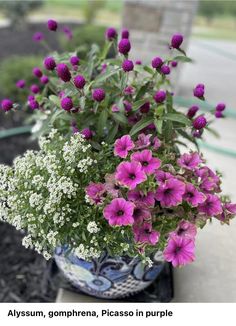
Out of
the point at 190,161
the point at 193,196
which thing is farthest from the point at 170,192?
the point at 190,161

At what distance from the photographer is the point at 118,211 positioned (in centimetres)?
125

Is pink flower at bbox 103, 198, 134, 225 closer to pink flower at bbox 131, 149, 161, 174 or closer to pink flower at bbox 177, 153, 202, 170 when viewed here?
pink flower at bbox 131, 149, 161, 174

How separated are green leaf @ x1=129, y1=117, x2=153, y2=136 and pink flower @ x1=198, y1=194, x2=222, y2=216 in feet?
1.05

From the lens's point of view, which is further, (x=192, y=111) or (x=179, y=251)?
(x=192, y=111)

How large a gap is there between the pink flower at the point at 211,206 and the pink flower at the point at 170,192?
116 mm

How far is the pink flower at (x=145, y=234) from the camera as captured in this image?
4.23 feet

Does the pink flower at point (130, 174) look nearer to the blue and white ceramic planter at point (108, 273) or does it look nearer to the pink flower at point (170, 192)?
the pink flower at point (170, 192)

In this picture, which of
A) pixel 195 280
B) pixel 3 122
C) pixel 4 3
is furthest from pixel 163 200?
pixel 4 3

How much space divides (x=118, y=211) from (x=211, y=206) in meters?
0.32

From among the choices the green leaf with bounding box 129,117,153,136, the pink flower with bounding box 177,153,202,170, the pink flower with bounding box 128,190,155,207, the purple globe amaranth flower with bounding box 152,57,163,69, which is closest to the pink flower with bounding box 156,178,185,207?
the pink flower with bounding box 128,190,155,207

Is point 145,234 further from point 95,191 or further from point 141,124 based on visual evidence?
point 141,124

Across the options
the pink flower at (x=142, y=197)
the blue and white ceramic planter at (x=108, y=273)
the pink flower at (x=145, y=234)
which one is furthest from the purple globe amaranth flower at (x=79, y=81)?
the blue and white ceramic planter at (x=108, y=273)

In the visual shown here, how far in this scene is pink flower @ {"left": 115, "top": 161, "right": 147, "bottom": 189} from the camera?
1.25 meters

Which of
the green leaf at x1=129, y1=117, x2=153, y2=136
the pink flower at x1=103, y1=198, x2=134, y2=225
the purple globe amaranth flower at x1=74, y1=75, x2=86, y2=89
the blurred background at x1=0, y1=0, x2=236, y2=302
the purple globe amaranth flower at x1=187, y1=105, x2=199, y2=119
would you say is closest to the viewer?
the pink flower at x1=103, y1=198, x2=134, y2=225
